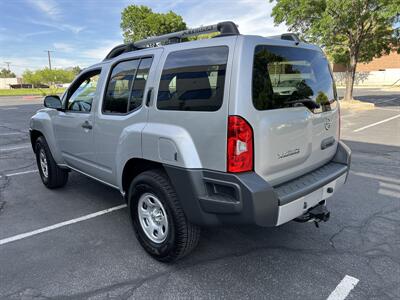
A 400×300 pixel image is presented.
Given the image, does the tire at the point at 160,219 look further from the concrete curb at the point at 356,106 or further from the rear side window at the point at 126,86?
the concrete curb at the point at 356,106

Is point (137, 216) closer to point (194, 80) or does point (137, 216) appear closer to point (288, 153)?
point (194, 80)

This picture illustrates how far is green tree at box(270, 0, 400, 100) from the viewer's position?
43.8ft

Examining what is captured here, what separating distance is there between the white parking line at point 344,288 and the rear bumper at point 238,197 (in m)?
0.66

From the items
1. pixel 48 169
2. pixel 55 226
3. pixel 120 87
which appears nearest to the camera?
pixel 120 87

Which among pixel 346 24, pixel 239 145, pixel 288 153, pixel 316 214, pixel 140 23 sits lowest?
pixel 316 214

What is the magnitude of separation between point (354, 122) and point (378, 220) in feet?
29.1

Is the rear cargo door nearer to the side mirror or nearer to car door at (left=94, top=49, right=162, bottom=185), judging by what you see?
car door at (left=94, top=49, right=162, bottom=185)

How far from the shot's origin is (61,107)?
414 centimetres

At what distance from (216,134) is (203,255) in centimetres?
135

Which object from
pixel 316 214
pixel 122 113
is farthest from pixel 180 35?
pixel 316 214

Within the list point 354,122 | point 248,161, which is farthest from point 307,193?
point 354,122

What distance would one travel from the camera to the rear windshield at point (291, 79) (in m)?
2.34

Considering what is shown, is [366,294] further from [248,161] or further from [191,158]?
[191,158]

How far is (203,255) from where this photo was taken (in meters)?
2.96
